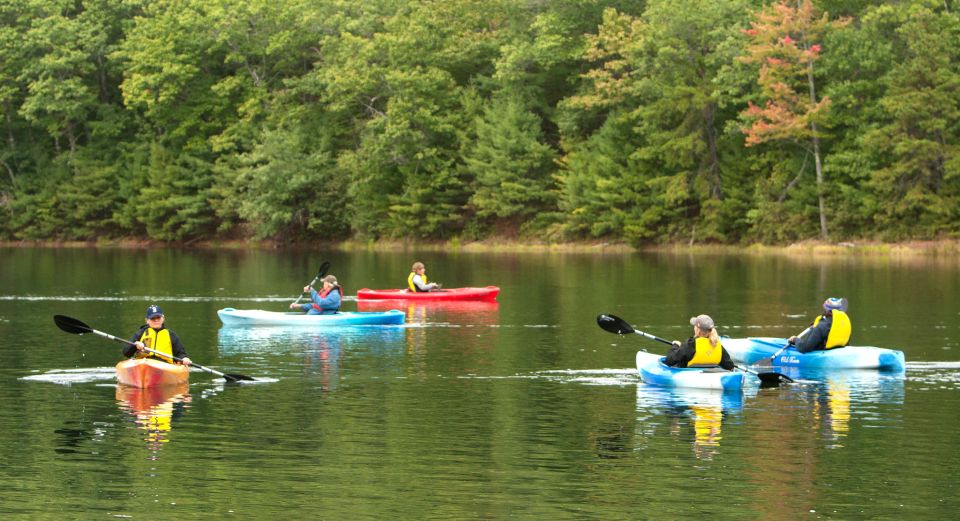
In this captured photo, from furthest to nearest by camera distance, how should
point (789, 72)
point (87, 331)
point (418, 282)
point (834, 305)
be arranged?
point (789, 72), point (418, 282), point (834, 305), point (87, 331)

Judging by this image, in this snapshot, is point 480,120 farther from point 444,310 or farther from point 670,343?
point 670,343

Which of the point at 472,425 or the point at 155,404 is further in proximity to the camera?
the point at 155,404

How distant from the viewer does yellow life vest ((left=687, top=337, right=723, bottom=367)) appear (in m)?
25.2

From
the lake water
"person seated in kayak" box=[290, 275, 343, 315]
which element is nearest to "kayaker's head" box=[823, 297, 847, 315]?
the lake water

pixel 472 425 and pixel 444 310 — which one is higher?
pixel 444 310

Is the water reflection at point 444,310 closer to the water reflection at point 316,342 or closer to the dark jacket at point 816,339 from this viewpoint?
the water reflection at point 316,342

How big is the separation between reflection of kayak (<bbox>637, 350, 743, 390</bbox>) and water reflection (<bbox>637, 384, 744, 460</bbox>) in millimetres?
117

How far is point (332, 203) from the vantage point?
292 feet

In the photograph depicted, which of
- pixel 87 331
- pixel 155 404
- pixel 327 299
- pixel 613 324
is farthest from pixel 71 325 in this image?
pixel 327 299

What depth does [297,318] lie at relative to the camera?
124ft

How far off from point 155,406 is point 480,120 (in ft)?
194

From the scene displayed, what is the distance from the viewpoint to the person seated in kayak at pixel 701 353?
25172 millimetres

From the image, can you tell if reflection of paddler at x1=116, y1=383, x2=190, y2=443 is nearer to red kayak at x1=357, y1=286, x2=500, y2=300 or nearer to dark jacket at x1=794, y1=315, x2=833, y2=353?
dark jacket at x1=794, y1=315, x2=833, y2=353

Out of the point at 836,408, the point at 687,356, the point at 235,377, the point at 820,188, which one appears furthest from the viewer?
the point at 820,188
